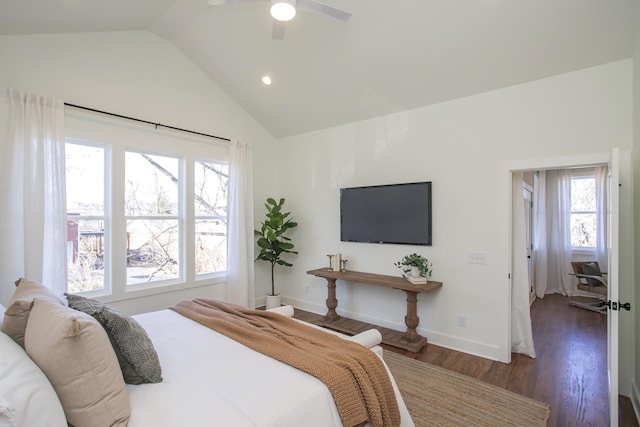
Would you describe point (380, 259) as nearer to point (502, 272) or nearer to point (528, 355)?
point (502, 272)

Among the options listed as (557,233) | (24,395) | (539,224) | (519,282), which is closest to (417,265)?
(519,282)

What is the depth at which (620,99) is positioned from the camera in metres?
2.59

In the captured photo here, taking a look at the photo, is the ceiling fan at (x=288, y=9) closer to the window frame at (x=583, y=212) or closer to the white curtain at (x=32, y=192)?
the white curtain at (x=32, y=192)

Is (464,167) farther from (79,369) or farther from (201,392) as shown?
(79,369)

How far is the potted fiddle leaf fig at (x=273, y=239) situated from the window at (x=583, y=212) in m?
5.40

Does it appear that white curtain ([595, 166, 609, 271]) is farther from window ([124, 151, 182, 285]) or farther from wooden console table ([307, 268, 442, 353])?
window ([124, 151, 182, 285])

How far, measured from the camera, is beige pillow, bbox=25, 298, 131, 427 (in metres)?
1.14

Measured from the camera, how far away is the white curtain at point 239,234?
441 cm

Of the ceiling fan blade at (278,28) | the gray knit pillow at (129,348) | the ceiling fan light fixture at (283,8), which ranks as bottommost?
the gray knit pillow at (129,348)

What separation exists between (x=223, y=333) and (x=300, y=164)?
10.8ft

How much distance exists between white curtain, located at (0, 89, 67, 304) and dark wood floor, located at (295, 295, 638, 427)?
349 centimetres

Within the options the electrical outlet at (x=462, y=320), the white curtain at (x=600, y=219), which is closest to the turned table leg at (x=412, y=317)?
the electrical outlet at (x=462, y=320)

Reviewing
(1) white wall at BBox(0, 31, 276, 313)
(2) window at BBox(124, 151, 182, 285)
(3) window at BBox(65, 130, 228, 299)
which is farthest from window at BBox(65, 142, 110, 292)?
(1) white wall at BBox(0, 31, 276, 313)

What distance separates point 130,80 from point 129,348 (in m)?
3.31
